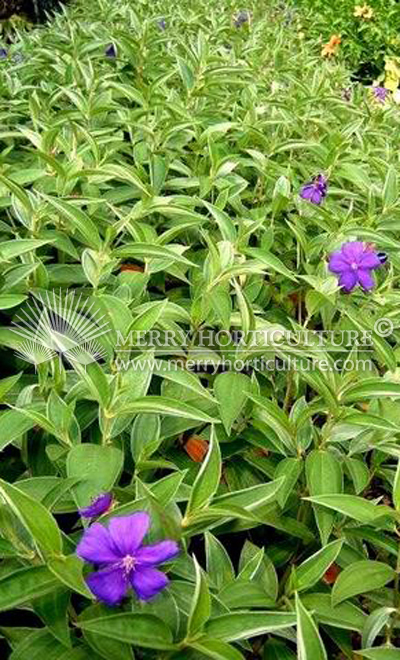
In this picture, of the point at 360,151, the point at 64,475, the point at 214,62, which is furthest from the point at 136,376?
the point at 214,62

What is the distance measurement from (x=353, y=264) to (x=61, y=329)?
0.55m

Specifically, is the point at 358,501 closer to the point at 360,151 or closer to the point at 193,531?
the point at 193,531

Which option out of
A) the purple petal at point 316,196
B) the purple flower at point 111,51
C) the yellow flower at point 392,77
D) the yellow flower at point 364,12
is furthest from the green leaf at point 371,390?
the yellow flower at point 364,12

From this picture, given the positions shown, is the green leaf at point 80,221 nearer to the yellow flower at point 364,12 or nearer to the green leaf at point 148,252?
the green leaf at point 148,252

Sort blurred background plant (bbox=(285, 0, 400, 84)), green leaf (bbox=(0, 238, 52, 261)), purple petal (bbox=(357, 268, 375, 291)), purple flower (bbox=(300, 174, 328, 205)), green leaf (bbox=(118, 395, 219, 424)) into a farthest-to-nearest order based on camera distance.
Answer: blurred background plant (bbox=(285, 0, 400, 84))
purple flower (bbox=(300, 174, 328, 205))
purple petal (bbox=(357, 268, 375, 291))
green leaf (bbox=(0, 238, 52, 261))
green leaf (bbox=(118, 395, 219, 424))

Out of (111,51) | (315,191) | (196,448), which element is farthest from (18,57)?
(196,448)

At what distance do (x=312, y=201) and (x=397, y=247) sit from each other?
244 millimetres

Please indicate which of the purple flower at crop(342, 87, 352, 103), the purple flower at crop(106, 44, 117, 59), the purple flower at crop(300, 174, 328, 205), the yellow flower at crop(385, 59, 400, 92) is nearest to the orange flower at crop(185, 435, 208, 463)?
the purple flower at crop(300, 174, 328, 205)

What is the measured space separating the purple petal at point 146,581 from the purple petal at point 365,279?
76 cm

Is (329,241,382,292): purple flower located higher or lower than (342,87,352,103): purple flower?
higher

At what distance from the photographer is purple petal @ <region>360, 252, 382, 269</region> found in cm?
139

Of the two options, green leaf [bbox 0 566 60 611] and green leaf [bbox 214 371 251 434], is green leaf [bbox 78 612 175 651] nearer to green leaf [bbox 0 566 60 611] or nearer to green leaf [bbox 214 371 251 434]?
green leaf [bbox 0 566 60 611]

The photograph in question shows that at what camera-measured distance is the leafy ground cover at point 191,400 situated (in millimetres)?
854

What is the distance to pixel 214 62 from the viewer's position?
247 cm
